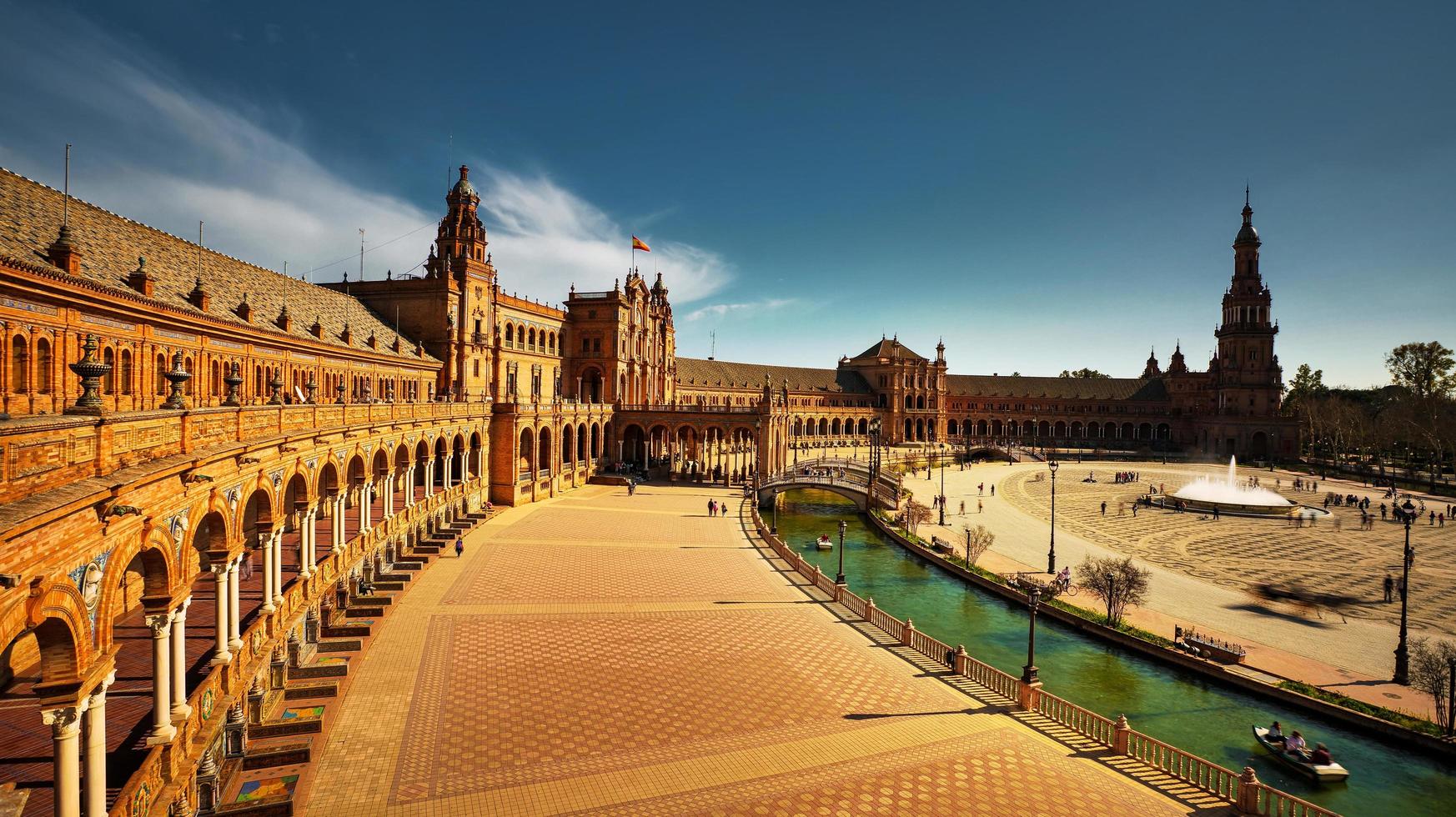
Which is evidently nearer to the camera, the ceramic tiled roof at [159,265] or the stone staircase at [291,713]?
the stone staircase at [291,713]

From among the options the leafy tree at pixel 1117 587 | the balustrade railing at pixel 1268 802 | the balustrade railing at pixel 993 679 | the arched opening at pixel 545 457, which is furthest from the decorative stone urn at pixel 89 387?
the arched opening at pixel 545 457

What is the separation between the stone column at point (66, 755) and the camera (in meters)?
7.85

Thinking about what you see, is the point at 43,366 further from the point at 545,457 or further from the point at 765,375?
the point at 765,375

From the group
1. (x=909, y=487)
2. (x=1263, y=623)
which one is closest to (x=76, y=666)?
(x=1263, y=623)

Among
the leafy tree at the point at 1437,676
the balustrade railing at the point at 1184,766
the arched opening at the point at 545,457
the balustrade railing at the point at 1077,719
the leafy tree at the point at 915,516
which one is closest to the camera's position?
the balustrade railing at the point at 1184,766

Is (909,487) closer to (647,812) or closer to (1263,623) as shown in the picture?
(1263,623)

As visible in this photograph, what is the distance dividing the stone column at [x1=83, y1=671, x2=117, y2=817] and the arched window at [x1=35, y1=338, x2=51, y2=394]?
1320cm

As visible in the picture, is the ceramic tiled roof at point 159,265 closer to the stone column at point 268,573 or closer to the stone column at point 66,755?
the stone column at point 268,573

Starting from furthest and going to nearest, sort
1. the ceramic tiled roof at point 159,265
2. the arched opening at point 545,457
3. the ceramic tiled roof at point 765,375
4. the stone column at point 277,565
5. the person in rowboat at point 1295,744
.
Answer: the ceramic tiled roof at point 765,375
the arched opening at point 545,457
the ceramic tiled roof at point 159,265
the person in rowboat at point 1295,744
the stone column at point 277,565

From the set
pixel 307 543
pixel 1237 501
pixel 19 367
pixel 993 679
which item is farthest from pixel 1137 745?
pixel 1237 501

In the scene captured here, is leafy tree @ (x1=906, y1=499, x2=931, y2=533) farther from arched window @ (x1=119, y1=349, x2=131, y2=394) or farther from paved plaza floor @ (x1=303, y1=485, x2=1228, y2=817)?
A: arched window @ (x1=119, y1=349, x2=131, y2=394)

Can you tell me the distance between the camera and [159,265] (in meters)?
26.4

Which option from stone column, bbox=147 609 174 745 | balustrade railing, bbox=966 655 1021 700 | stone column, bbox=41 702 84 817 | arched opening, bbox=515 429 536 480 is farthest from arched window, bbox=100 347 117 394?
arched opening, bbox=515 429 536 480

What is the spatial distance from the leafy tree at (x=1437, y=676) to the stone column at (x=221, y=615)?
30765mm
